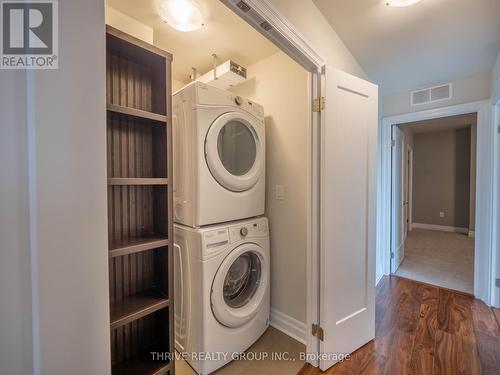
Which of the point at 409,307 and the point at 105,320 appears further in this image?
the point at 409,307

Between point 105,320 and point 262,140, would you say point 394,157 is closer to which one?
point 262,140

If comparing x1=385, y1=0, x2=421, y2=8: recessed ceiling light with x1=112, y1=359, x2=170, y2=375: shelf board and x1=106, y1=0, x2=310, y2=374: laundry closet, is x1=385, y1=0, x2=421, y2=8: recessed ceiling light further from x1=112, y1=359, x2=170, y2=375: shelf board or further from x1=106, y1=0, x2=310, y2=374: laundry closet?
x1=112, y1=359, x2=170, y2=375: shelf board

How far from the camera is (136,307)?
102cm

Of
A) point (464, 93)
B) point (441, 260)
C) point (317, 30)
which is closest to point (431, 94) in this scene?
point (464, 93)

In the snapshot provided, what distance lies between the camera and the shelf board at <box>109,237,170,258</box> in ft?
3.02

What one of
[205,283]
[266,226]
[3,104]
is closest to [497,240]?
[266,226]

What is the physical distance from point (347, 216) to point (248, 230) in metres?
0.70

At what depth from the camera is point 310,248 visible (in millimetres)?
1493

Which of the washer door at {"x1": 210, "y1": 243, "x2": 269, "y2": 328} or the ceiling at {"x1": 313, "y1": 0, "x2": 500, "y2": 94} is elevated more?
the ceiling at {"x1": 313, "y1": 0, "x2": 500, "y2": 94}

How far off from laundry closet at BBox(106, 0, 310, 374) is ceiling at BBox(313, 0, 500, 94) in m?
0.50

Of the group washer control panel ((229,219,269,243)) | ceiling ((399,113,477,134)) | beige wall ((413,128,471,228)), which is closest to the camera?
washer control panel ((229,219,269,243))

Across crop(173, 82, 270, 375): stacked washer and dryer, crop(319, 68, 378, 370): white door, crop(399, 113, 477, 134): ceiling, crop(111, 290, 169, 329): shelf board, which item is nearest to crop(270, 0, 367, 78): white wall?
crop(319, 68, 378, 370): white door

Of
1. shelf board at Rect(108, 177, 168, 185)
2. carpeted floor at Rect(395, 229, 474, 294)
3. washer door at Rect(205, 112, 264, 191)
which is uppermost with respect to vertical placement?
washer door at Rect(205, 112, 264, 191)

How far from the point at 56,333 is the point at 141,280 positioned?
0.66 m
